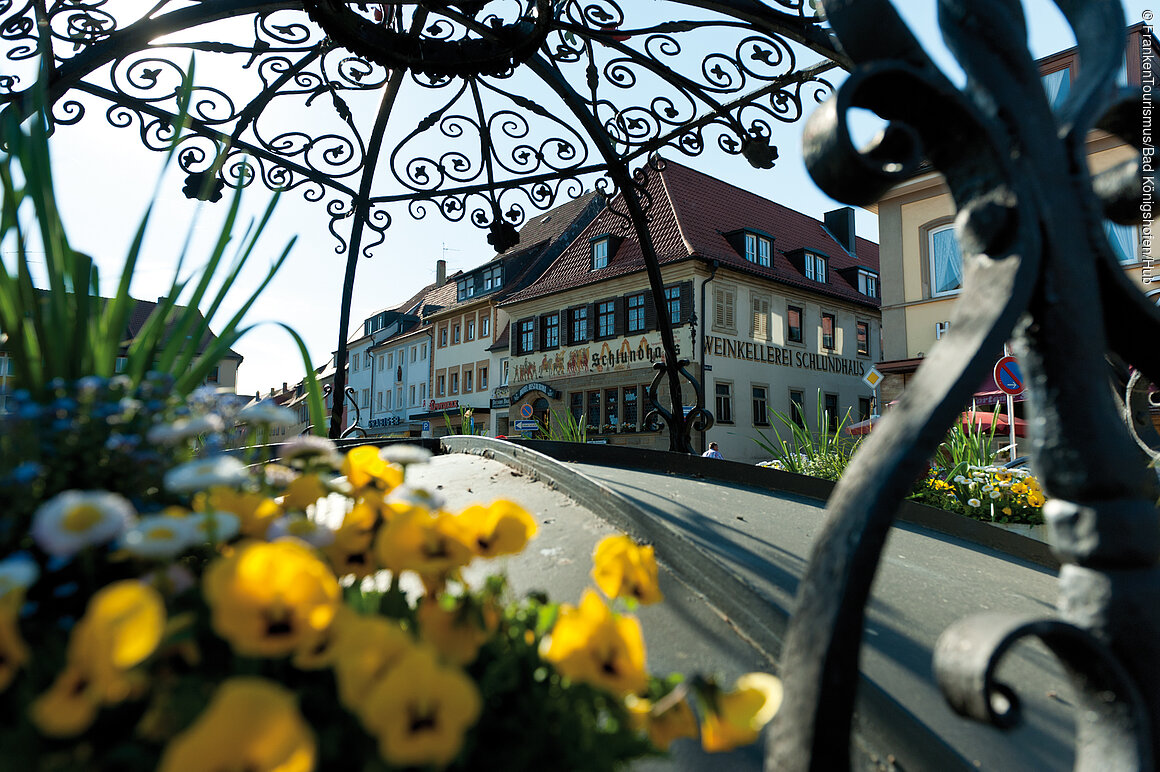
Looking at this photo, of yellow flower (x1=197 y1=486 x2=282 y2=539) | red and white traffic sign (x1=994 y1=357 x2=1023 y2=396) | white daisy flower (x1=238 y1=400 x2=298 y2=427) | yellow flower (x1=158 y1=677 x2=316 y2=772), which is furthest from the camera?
red and white traffic sign (x1=994 y1=357 x2=1023 y2=396)

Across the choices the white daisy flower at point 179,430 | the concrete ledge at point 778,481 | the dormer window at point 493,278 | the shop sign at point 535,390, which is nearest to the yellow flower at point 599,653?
the white daisy flower at point 179,430

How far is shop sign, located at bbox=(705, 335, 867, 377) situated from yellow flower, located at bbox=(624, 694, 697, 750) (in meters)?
22.9

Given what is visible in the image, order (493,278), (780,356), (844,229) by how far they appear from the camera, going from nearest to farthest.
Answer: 1. (780,356)
2. (844,229)
3. (493,278)

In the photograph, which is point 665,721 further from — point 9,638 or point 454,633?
point 9,638

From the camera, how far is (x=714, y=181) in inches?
1116

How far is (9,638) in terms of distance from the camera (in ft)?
1.68

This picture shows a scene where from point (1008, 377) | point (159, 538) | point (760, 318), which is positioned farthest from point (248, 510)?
point (760, 318)

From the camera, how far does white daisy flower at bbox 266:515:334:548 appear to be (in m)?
0.69

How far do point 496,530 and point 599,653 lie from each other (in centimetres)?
16

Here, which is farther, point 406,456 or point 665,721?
point 406,456

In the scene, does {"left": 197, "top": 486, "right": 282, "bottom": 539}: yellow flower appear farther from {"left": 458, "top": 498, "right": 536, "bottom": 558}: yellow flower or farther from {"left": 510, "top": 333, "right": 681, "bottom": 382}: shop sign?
{"left": 510, "top": 333, "right": 681, "bottom": 382}: shop sign

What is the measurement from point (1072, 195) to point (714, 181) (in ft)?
94.5

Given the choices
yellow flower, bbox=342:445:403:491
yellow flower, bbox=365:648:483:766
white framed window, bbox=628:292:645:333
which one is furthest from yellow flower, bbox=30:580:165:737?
white framed window, bbox=628:292:645:333

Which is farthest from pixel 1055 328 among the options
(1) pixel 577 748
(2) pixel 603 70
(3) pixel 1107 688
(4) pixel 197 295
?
(2) pixel 603 70
